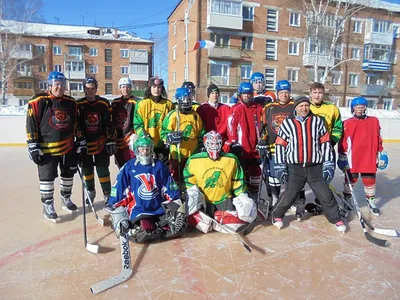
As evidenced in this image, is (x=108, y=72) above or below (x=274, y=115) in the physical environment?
above

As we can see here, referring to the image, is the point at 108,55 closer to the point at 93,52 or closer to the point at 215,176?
the point at 93,52

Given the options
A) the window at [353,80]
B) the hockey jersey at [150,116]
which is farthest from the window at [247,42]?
the hockey jersey at [150,116]

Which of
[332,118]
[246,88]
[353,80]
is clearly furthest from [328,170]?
[353,80]

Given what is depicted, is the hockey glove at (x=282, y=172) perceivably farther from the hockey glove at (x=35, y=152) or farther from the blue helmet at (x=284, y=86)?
the hockey glove at (x=35, y=152)

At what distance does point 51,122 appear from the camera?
273 cm

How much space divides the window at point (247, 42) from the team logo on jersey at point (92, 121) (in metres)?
17.5

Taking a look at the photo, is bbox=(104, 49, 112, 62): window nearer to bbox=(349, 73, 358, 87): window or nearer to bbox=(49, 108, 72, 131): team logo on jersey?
bbox=(349, 73, 358, 87): window

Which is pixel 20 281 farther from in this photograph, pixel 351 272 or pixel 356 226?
pixel 356 226

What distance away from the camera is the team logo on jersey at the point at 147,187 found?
2473 mm

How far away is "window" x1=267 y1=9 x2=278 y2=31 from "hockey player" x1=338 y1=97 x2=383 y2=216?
17944 mm

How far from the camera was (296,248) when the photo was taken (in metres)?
2.39

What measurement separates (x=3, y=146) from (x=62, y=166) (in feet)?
19.3

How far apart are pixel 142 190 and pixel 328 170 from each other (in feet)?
4.98

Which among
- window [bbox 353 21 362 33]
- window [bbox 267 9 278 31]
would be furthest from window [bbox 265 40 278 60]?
window [bbox 353 21 362 33]
